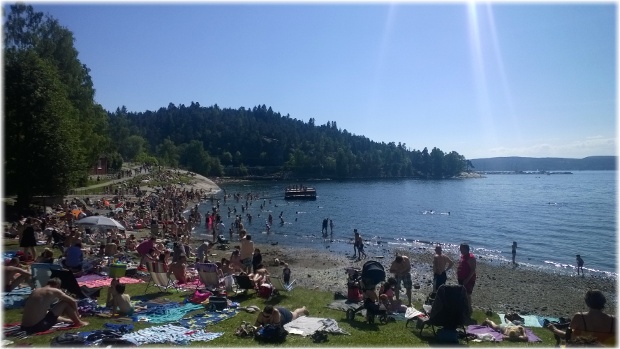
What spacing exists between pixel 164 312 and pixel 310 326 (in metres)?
3.49

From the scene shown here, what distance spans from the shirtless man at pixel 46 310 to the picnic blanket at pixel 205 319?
77.9 inches

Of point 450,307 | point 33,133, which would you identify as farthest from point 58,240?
point 450,307

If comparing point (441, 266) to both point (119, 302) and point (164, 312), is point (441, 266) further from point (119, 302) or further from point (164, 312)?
point (119, 302)

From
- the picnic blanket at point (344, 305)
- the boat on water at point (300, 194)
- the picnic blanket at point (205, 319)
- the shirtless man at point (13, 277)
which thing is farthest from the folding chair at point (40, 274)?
the boat on water at point (300, 194)

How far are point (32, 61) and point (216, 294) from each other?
24522 mm

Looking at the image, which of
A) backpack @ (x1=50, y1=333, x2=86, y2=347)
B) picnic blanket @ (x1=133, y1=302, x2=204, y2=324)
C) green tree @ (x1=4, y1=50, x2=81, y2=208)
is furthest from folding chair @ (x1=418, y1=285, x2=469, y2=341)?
green tree @ (x1=4, y1=50, x2=81, y2=208)

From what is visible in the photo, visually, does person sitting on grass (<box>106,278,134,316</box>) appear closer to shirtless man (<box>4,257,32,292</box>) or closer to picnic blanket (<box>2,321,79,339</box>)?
picnic blanket (<box>2,321,79,339</box>)

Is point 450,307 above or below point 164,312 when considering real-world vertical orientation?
above

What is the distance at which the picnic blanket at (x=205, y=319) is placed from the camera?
31.2 ft

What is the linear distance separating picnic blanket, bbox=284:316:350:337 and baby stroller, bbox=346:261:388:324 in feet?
3.28

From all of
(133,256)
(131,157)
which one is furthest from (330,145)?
(133,256)

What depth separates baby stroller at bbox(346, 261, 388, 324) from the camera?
1037 centimetres

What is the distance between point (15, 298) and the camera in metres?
10.6

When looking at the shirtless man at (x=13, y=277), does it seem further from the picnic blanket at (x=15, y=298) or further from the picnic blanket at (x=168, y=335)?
the picnic blanket at (x=168, y=335)
